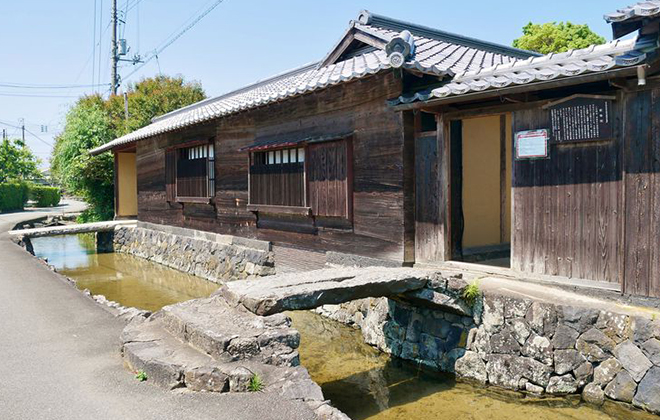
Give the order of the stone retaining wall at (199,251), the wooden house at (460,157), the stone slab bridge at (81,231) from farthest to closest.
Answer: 1. the stone slab bridge at (81,231)
2. the stone retaining wall at (199,251)
3. the wooden house at (460,157)

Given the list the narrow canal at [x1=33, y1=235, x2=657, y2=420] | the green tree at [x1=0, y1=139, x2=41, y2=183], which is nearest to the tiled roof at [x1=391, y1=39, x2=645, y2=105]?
the narrow canal at [x1=33, y1=235, x2=657, y2=420]

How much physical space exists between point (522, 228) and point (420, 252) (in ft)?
5.55

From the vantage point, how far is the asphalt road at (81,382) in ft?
13.3

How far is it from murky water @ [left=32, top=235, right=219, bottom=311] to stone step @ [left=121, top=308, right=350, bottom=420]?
6.23 meters

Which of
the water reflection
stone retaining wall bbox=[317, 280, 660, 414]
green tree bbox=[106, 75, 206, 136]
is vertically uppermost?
Answer: green tree bbox=[106, 75, 206, 136]

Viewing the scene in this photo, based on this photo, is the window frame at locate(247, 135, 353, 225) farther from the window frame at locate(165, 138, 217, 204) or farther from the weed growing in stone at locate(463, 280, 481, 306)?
Result: the weed growing in stone at locate(463, 280, 481, 306)

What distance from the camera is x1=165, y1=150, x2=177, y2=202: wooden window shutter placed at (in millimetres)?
15062

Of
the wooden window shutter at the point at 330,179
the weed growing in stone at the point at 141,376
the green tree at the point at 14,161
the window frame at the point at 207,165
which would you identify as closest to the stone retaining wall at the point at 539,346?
the wooden window shutter at the point at 330,179

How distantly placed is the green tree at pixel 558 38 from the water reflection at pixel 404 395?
877 inches

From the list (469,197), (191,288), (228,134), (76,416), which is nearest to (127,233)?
(191,288)

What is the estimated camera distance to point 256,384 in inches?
174

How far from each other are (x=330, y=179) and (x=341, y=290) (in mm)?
3258

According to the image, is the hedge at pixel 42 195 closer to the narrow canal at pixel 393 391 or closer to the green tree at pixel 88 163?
the green tree at pixel 88 163

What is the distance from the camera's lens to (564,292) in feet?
19.8
